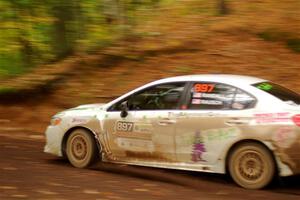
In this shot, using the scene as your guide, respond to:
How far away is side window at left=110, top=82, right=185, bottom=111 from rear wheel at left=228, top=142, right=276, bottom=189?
1255 mm

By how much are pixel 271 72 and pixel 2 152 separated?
662 centimetres

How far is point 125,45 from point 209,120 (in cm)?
865

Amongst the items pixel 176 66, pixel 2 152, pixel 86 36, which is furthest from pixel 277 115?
pixel 86 36

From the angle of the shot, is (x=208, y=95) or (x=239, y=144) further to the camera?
(x=208, y=95)

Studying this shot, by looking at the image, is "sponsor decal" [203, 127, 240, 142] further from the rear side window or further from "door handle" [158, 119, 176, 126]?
the rear side window

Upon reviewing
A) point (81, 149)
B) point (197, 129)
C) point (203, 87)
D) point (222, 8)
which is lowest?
point (81, 149)

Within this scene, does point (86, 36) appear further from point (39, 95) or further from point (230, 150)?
point (230, 150)

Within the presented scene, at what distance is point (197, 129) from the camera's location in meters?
7.68

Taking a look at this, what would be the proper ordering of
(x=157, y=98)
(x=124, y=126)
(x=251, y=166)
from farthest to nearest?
1. (x=124, y=126)
2. (x=157, y=98)
3. (x=251, y=166)

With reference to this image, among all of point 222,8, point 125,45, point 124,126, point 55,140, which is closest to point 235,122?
point 124,126

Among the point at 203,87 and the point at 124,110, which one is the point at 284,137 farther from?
the point at 124,110

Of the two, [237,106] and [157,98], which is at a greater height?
[157,98]

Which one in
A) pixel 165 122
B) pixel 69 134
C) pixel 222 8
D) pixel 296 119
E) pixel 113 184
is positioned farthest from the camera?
pixel 222 8

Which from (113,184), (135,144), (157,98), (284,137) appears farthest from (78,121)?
(284,137)
